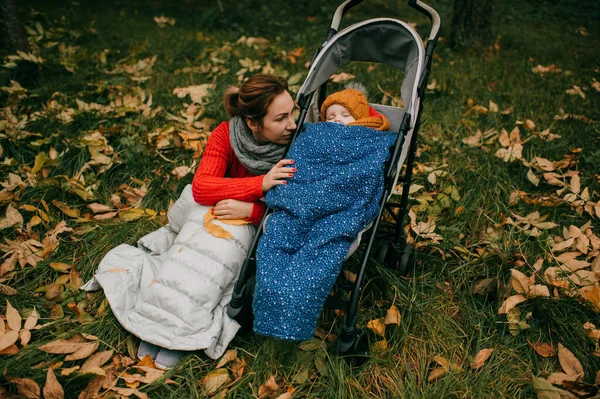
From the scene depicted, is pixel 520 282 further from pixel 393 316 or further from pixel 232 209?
pixel 232 209

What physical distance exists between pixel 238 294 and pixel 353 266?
791 millimetres

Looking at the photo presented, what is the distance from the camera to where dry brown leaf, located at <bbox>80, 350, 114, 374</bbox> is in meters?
1.91

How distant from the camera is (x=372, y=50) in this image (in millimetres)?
2412

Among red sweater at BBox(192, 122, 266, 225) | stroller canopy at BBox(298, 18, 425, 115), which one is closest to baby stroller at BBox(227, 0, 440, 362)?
stroller canopy at BBox(298, 18, 425, 115)

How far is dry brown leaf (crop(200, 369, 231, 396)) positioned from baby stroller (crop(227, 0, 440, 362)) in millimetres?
261

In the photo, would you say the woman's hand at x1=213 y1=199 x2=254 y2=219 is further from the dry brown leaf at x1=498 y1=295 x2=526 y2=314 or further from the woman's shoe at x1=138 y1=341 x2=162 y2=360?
the dry brown leaf at x1=498 y1=295 x2=526 y2=314

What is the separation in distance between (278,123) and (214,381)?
4.40ft

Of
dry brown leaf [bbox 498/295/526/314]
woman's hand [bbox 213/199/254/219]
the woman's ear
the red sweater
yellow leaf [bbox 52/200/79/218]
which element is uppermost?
the woman's ear

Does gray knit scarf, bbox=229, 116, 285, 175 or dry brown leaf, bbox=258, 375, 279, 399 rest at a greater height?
gray knit scarf, bbox=229, 116, 285, 175

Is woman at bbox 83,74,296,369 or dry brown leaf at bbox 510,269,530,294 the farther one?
dry brown leaf at bbox 510,269,530,294

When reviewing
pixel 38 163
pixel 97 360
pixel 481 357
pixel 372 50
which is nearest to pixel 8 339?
pixel 97 360

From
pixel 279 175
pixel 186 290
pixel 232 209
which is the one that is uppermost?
pixel 279 175

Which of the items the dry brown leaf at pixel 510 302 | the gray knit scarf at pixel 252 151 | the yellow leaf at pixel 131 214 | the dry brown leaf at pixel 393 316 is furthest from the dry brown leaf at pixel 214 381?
the dry brown leaf at pixel 510 302

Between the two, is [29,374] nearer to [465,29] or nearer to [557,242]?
[557,242]
